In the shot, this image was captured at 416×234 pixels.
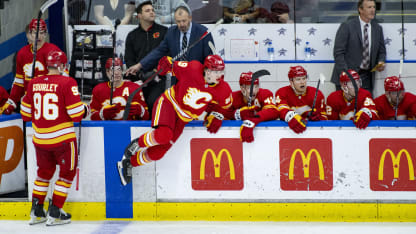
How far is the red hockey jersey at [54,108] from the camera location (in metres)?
4.85

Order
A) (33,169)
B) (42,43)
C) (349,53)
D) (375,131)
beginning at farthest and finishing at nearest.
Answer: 1. (349,53)
2. (42,43)
3. (33,169)
4. (375,131)

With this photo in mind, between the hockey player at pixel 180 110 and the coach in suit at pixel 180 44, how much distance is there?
127cm

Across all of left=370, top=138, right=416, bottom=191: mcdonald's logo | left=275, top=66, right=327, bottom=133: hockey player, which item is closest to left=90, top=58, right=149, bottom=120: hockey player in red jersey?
left=275, top=66, right=327, bottom=133: hockey player

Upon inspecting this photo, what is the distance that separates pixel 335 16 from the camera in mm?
7457

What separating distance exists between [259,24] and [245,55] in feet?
1.33

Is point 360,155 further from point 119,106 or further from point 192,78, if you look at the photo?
point 119,106

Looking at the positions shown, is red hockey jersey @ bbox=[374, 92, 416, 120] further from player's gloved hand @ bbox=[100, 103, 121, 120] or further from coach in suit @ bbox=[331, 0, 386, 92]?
player's gloved hand @ bbox=[100, 103, 121, 120]

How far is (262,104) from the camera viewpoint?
17.5 feet

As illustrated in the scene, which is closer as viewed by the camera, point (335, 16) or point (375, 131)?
point (375, 131)

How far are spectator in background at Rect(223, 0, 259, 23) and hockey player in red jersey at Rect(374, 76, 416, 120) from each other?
2.54 meters

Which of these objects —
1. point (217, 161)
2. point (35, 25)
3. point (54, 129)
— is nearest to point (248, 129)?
point (217, 161)

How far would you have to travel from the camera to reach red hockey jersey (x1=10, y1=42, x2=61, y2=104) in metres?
6.06

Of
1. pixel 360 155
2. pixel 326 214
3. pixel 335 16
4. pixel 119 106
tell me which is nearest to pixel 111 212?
pixel 119 106

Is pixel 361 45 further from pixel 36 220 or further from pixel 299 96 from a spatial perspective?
pixel 36 220
